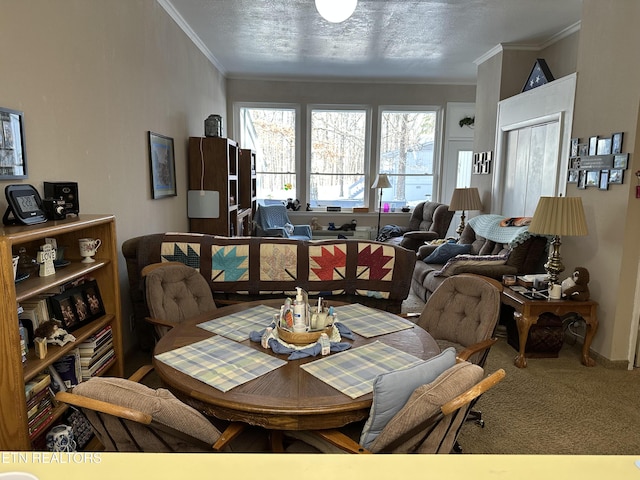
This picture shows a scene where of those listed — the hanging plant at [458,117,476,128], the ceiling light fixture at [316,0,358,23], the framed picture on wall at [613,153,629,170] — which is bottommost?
the framed picture on wall at [613,153,629,170]

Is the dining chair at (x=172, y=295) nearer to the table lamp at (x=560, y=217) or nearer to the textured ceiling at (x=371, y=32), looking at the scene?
the table lamp at (x=560, y=217)

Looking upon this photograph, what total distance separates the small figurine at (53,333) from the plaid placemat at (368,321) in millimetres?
1273

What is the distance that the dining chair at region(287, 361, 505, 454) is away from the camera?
4.21 ft

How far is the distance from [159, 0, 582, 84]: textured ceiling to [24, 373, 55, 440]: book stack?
342 centimetres

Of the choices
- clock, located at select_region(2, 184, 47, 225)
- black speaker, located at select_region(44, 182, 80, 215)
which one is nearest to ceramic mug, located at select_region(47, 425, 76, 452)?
clock, located at select_region(2, 184, 47, 225)

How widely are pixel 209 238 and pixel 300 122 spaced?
482 centimetres

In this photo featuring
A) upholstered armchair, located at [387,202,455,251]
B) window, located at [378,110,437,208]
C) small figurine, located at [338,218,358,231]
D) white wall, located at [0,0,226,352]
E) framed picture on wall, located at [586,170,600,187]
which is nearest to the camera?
white wall, located at [0,0,226,352]

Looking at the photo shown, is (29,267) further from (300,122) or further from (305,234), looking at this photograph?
(300,122)

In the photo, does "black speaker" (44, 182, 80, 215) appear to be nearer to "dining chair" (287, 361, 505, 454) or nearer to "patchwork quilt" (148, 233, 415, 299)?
"patchwork quilt" (148, 233, 415, 299)

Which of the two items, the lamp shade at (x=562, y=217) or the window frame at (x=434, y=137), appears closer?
the lamp shade at (x=562, y=217)

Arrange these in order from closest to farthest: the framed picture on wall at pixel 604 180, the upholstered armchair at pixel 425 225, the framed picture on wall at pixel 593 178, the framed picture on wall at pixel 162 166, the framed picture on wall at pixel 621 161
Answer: the framed picture on wall at pixel 621 161, the framed picture on wall at pixel 604 180, the framed picture on wall at pixel 593 178, the framed picture on wall at pixel 162 166, the upholstered armchair at pixel 425 225

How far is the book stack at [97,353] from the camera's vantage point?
7.18ft

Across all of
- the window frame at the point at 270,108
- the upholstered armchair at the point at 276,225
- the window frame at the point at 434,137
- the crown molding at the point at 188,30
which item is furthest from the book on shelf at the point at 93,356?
the window frame at the point at 434,137

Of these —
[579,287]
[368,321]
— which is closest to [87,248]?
[368,321]
